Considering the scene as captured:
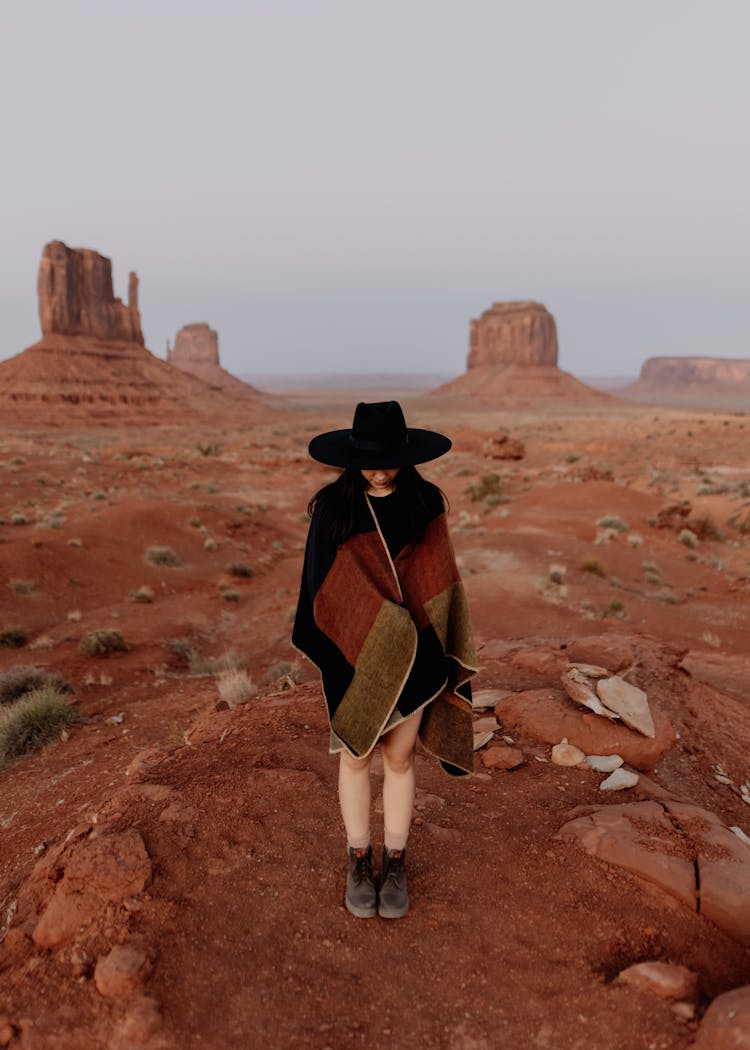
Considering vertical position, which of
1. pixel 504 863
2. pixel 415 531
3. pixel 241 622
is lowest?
pixel 241 622

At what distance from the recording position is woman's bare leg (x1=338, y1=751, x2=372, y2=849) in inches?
119

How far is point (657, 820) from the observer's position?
3715 mm

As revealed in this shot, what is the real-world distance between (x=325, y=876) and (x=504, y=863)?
39.3 inches

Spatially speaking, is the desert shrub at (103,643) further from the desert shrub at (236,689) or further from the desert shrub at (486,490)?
the desert shrub at (486,490)

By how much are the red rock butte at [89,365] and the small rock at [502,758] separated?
6463cm

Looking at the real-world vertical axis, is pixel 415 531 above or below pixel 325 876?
above

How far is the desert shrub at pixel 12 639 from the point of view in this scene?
10.5 meters

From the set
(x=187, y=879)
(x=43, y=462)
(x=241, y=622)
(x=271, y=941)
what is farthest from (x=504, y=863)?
(x=43, y=462)

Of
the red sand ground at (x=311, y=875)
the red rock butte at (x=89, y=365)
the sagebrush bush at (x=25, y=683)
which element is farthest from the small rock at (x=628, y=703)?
the red rock butte at (x=89, y=365)

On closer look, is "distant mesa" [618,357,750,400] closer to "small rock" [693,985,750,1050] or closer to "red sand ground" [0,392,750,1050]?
"red sand ground" [0,392,750,1050]

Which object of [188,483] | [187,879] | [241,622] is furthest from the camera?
[188,483]

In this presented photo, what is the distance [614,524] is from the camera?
1936 centimetres

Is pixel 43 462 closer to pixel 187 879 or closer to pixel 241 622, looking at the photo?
pixel 241 622

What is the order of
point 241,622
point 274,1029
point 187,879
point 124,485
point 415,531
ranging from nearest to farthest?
1. point 274,1029
2. point 415,531
3. point 187,879
4. point 241,622
5. point 124,485
